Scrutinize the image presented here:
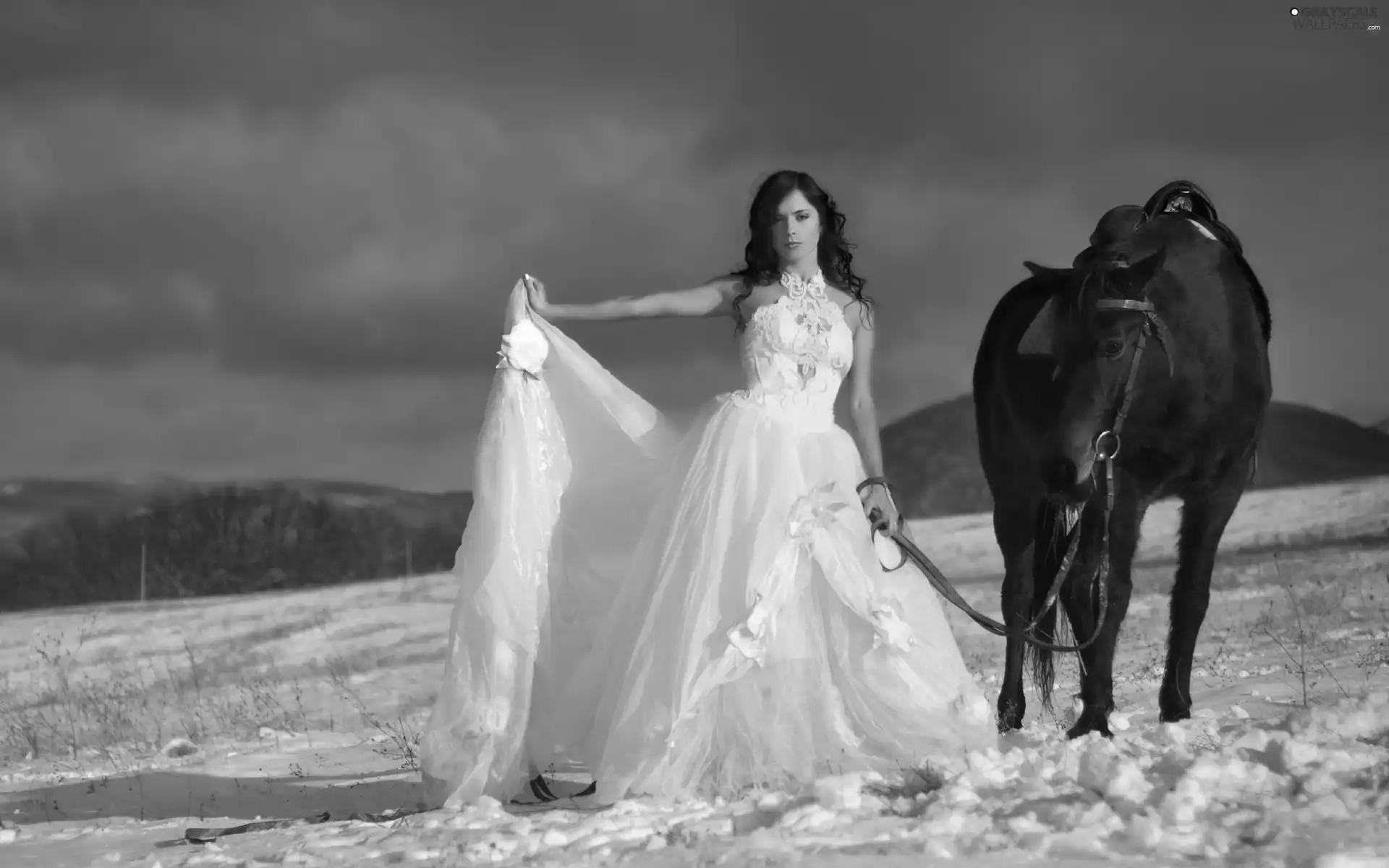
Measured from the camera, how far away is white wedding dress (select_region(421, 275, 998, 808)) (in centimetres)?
505

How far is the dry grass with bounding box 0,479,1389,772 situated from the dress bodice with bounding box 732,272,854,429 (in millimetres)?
1562

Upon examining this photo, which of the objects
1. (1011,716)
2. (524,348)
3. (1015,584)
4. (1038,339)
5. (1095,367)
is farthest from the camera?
(1015,584)

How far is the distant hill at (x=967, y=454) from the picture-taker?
65375 millimetres

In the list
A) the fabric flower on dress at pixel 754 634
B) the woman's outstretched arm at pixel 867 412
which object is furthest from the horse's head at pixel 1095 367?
the fabric flower on dress at pixel 754 634

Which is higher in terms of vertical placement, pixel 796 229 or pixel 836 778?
pixel 796 229

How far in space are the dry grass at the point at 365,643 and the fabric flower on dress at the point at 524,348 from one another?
7.45 feet

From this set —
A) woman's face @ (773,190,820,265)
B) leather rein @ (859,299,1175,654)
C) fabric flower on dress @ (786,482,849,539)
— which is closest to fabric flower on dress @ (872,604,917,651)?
leather rein @ (859,299,1175,654)

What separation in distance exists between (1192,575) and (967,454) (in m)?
82.4

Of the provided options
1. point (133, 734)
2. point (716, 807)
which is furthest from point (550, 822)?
point (133, 734)

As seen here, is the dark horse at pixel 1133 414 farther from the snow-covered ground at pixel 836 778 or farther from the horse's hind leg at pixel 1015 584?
the snow-covered ground at pixel 836 778

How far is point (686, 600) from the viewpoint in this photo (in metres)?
5.17

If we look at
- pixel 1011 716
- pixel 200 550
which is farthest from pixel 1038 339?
pixel 200 550

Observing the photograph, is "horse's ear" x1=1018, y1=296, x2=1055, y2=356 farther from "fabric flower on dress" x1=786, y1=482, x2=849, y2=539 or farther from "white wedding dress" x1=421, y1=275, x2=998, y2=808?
"fabric flower on dress" x1=786, y1=482, x2=849, y2=539

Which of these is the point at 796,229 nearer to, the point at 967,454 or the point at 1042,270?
the point at 1042,270
